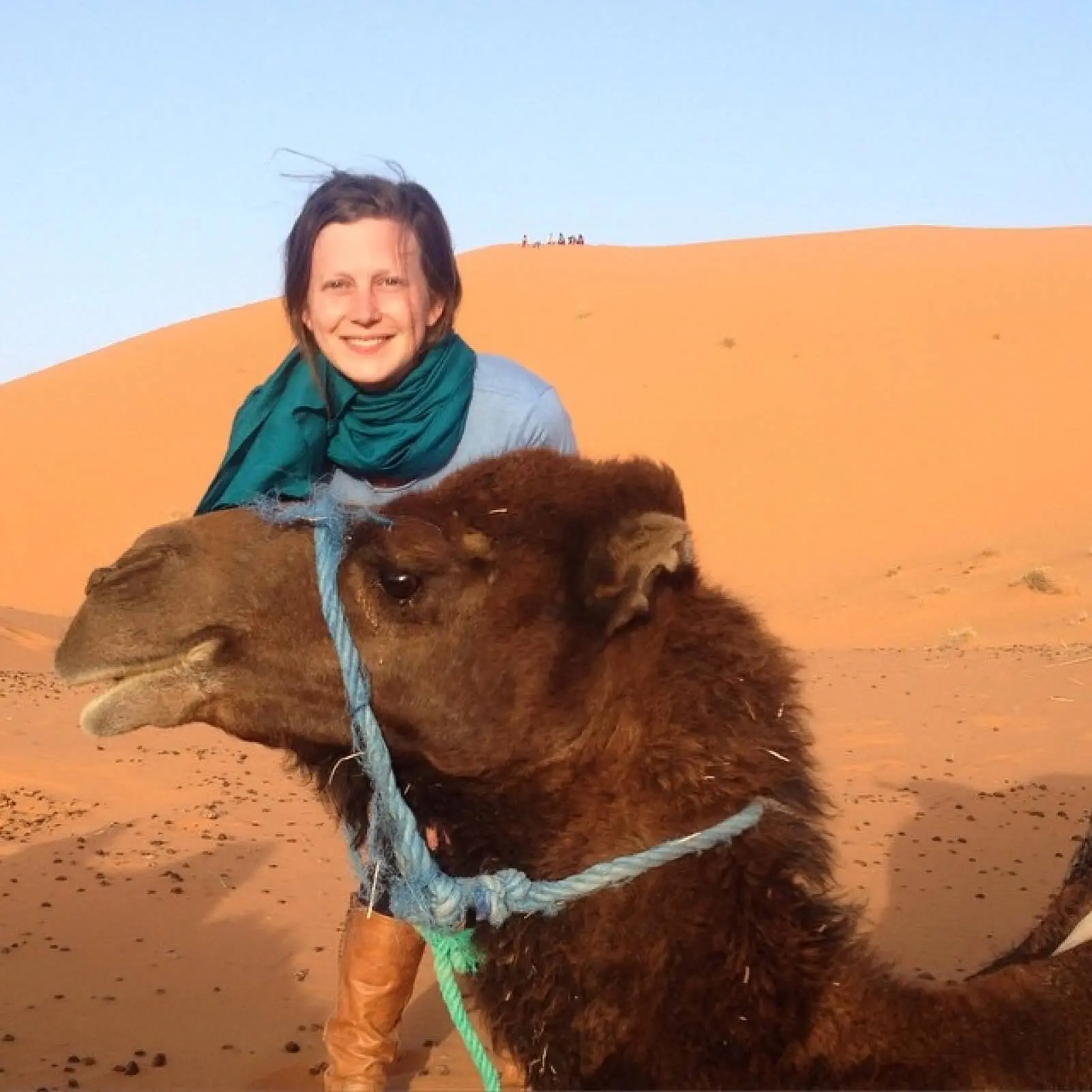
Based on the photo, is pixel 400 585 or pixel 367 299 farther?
pixel 367 299

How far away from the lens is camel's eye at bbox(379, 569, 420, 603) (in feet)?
9.25

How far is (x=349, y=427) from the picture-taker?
3801 millimetres

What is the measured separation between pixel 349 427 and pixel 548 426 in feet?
1.91

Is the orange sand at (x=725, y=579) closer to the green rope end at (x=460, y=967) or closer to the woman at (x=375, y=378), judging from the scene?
the woman at (x=375, y=378)

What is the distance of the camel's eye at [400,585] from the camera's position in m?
2.82

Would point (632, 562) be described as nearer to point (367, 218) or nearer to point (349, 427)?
point (349, 427)

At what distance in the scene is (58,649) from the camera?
9.13 ft

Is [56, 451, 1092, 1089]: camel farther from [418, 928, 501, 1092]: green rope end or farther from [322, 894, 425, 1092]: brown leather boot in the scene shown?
[322, 894, 425, 1092]: brown leather boot

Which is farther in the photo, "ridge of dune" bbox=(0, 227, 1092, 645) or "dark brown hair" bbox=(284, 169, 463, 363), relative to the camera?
"ridge of dune" bbox=(0, 227, 1092, 645)

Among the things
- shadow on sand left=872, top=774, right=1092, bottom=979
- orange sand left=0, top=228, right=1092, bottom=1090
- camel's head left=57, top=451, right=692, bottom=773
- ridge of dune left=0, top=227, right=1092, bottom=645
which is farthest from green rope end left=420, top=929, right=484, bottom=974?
ridge of dune left=0, top=227, right=1092, bottom=645

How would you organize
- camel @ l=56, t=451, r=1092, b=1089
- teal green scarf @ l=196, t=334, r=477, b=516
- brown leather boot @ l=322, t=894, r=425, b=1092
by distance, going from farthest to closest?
brown leather boot @ l=322, t=894, r=425, b=1092 < teal green scarf @ l=196, t=334, r=477, b=516 < camel @ l=56, t=451, r=1092, b=1089

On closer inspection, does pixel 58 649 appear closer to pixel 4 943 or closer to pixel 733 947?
pixel 733 947

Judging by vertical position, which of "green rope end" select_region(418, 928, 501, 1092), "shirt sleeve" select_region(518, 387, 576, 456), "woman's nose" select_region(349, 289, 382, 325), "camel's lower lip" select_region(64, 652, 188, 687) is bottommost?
"green rope end" select_region(418, 928, 501, 1092)

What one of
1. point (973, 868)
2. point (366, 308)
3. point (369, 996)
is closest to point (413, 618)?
point (366, 308)
